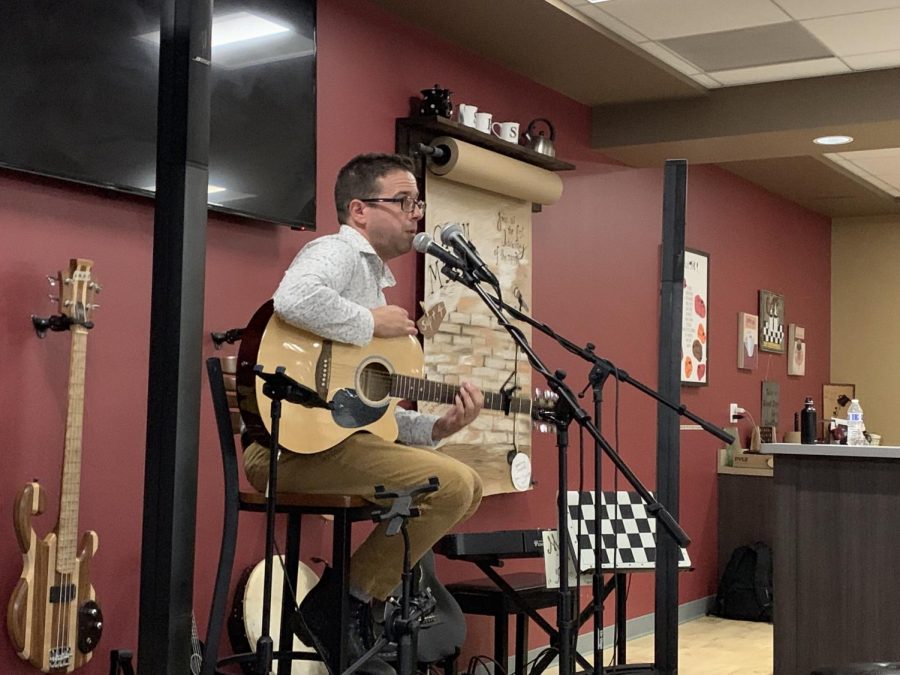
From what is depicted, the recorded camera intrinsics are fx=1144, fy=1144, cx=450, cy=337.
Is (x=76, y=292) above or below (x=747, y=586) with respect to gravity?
above

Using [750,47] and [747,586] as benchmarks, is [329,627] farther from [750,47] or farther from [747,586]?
[747,586]

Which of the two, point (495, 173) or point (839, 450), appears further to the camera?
point (495, 173)

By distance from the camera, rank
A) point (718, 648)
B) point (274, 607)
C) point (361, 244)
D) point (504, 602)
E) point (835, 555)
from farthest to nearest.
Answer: point (718, 648), point (835, 555), point (504, 602), point (274, 607), point (361, 244)

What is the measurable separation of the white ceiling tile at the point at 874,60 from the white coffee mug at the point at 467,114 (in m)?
1.59

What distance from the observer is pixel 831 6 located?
4.16 metres

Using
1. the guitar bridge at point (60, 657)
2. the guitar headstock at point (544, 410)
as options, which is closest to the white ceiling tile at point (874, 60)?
the guitar headstock at point (544, 410)

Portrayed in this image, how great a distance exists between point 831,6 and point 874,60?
70 cm

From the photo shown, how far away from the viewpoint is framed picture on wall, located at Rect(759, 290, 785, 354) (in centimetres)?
738

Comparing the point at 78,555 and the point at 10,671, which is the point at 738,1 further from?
→ the point at 10,671

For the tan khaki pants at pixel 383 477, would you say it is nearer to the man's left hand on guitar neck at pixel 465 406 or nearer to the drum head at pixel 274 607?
the man's left hand on guitar neck at pixel 465 406

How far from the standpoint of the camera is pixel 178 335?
6.06 ft

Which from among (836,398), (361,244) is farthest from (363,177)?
(836,398)

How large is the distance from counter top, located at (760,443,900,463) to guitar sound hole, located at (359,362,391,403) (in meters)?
1.66

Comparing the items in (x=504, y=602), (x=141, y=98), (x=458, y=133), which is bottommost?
(x=504, y=602)
